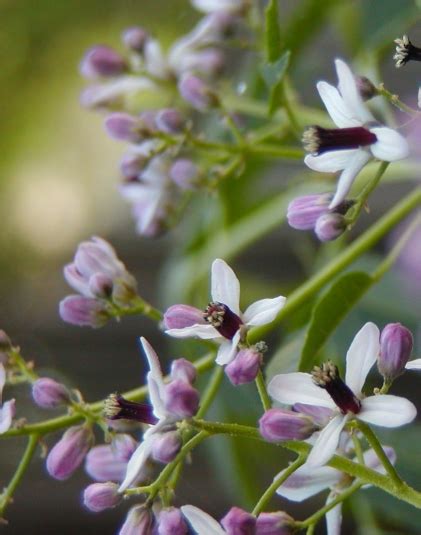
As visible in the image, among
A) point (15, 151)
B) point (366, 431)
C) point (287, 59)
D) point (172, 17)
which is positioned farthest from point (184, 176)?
point (15, 151)

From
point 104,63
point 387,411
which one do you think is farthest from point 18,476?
point 104,63

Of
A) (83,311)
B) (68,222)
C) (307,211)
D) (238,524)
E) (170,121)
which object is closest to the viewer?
(238,524)

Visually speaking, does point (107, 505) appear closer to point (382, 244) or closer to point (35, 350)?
point (382, 244)

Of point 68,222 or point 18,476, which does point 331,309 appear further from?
point 68,222

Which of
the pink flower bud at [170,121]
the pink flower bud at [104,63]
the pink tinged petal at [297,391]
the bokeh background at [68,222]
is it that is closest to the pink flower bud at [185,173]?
the pink flower bud at [170,121]

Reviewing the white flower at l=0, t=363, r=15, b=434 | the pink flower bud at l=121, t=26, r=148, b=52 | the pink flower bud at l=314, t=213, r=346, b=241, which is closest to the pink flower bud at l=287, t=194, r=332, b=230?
the pink flower bud at l=314, t=213, r=346, b=241

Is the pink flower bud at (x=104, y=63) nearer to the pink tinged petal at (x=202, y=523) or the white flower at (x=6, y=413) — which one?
the white flower at (x=6, y=413)
